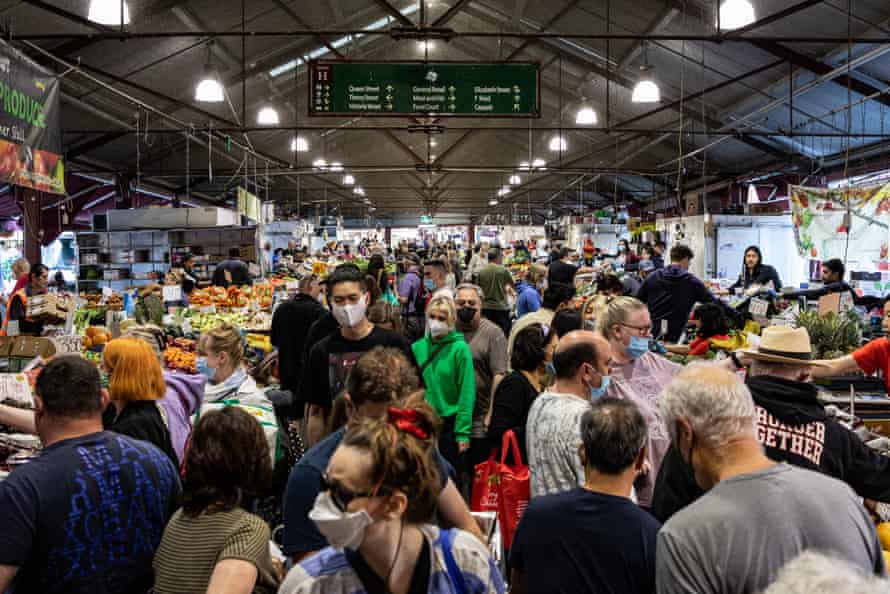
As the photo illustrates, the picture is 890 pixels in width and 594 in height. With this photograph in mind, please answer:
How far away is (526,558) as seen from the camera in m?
2.50

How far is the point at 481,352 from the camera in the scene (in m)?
5.55

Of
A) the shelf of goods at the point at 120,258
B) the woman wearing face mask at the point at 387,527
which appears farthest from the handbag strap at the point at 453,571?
the shelf of goods at the point at 120,258

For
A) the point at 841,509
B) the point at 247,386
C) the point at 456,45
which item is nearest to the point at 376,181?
the point at 456,45

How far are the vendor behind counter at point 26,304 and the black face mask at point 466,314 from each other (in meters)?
3.95

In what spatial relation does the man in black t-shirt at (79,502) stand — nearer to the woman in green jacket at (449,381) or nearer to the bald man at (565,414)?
the bald man at (565,414)

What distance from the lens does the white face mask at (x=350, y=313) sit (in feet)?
14.0

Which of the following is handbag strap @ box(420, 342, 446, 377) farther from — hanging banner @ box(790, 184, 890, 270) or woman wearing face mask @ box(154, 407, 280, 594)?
hanging banner @ box(790, 184, 890, 270)

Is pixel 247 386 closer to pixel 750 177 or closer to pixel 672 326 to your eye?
pixel 672 326

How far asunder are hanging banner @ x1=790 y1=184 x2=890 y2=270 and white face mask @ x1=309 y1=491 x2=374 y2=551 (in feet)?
33.2

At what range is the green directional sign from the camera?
35.1ft

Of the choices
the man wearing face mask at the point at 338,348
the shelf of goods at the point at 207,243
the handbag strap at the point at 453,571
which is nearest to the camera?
the handbag strap at the point at 453,571

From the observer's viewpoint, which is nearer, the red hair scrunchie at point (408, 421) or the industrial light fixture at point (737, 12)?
the red hair scrunchie at point (408, 421)

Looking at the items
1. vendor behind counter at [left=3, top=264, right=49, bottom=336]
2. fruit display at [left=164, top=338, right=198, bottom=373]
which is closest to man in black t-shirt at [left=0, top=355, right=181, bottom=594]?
fruit display at [left=164, top=338, right=198, bottom=373]

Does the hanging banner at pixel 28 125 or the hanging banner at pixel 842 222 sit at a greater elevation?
the hanging banner at pixel 28 125
